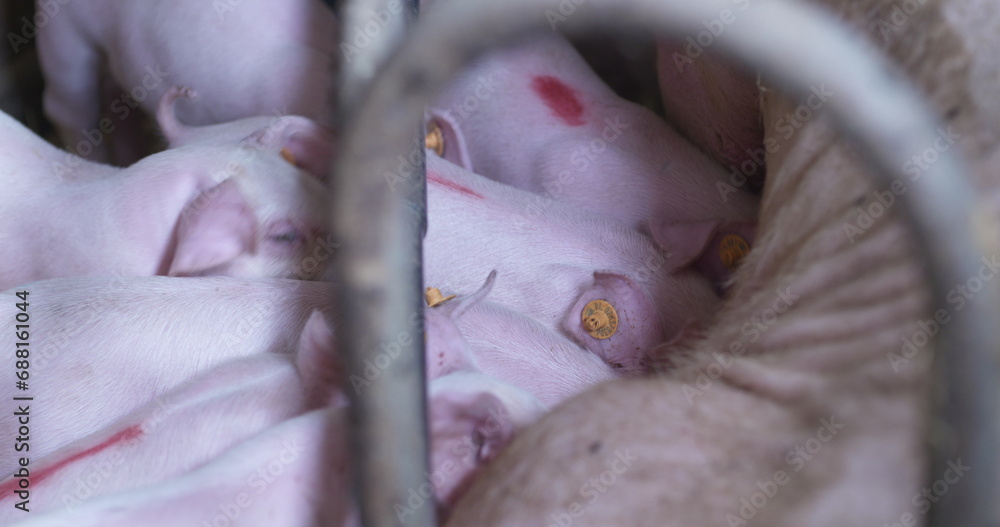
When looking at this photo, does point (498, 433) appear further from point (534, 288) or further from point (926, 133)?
point (534, 288)

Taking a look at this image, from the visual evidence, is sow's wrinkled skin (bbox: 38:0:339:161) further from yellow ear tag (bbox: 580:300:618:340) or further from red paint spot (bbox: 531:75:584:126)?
yellow ear tag (bbox: 580:300:618:340)

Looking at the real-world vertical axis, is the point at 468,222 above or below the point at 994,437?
below

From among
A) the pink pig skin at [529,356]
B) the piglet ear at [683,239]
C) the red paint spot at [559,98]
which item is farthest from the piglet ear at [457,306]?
the red paint spot at [559,98]

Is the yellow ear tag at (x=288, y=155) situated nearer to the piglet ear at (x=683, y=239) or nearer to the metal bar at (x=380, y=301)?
the piglet ear at (x=683, y=239)

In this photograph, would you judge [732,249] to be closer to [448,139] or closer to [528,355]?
[528,355]

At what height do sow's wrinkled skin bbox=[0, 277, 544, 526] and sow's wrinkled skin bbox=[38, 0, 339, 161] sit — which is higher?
sow's wrinkled skin bbox=[0, 277, 544, 526]

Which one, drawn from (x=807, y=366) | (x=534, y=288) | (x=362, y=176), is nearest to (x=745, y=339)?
(x=807, y=366)

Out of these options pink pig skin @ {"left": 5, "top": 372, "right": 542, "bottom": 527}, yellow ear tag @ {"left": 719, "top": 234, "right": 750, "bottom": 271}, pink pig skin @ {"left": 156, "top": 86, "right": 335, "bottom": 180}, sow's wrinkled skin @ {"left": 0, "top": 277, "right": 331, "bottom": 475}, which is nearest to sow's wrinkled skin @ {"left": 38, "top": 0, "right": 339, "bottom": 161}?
pink pig skin @ {"left": 156, "top": 86, "right": 335, "bottom": 180}
